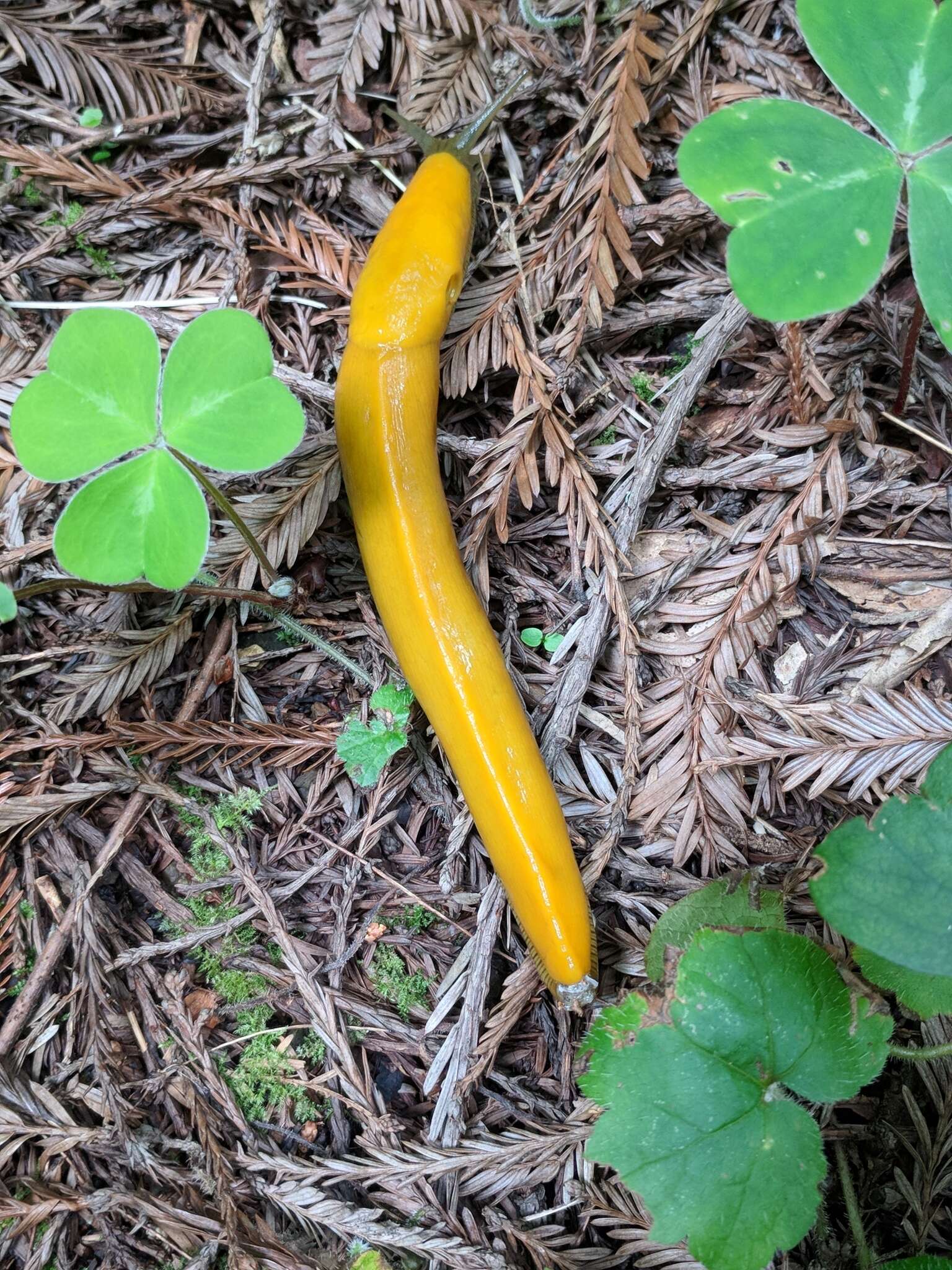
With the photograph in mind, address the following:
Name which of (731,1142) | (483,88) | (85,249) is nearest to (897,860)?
(731,1142)

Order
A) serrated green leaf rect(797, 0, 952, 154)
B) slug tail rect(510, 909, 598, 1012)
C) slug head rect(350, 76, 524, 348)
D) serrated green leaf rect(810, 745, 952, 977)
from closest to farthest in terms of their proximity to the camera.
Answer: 1. serrated green leaf rect(810, 745, 952, 977)
2. serrated green leaf rect(797, 0, 952, 154)
3. slug tail rect(510, 909, 598, 1012)
4. slug head rect(350, 76, 524, 348)

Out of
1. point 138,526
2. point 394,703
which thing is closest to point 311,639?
point 394,703

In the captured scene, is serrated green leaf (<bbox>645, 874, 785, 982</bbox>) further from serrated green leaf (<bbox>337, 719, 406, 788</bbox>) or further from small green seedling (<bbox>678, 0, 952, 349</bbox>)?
small green seedling (<bbox>678, 0, 952, 349</bbox>)

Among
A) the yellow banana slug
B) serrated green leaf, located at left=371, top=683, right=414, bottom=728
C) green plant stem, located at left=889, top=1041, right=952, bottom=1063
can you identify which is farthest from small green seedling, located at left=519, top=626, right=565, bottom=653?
green plant stem, located at left=889, top=1041, right=952, bottom=1063

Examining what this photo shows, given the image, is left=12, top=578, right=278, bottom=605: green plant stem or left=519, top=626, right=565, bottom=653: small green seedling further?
left=519, top=626, right=565, bottom=653: small green seedling

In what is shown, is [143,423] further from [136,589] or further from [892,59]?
[892,59]

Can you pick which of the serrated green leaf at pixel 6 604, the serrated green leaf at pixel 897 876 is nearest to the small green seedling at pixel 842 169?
the serrated green leaf at pixel 897 876
